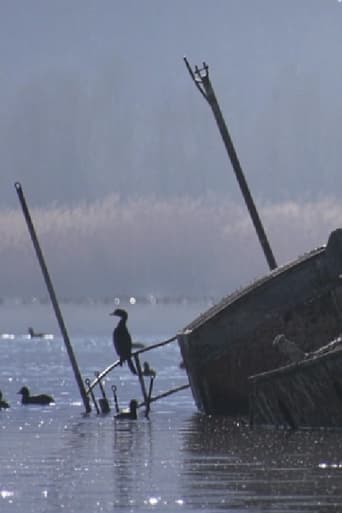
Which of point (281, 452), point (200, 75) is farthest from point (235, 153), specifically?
point (281, 452)

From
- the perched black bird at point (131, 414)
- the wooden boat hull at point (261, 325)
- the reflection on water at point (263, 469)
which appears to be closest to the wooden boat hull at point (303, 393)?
the reflection on water at point (263, 469)

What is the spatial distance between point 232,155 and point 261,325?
10492 millimetres

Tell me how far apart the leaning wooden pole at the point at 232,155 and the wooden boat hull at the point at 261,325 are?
19.8 feet

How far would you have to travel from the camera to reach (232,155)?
56094 millimetres

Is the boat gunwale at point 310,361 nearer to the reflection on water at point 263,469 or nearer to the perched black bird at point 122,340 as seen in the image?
the reflection on water at point 263,469

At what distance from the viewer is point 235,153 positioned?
56.2 m

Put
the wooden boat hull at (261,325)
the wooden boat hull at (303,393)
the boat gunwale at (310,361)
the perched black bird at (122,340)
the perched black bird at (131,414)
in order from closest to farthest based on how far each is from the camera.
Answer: the boat gunwale at (310,361) → the wooden boat hull at (303,393) → the wooden boat hull at (261,325) → the perched black bird at (131,414) → the perched black bird at (122,340)

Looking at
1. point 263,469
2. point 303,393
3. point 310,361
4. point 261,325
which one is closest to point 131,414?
point 261,325

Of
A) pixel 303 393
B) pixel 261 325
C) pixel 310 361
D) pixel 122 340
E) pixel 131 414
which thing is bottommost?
pixel 303 393

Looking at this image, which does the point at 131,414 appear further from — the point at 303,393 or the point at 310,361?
the point at 310,361

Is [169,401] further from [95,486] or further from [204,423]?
[95,486]

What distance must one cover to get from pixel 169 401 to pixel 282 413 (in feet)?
83.8

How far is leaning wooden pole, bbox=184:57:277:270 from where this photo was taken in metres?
54.4

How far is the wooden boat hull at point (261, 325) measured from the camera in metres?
45.7
